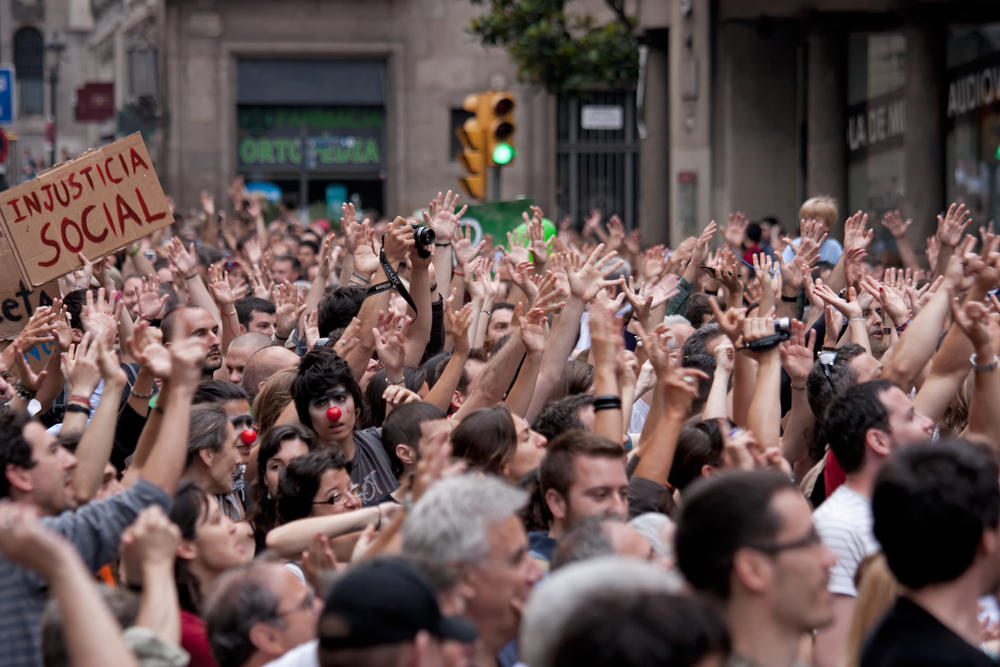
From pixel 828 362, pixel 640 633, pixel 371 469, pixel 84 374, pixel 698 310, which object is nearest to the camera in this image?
pixel 640 633

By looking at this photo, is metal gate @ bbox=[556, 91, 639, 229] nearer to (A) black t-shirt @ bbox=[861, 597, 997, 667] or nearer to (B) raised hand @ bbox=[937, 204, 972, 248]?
(B) raised hand @ bbox=[937, 204, 972, 248]

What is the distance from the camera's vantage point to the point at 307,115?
3112cm

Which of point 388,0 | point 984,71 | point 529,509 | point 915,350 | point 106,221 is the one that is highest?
point 388,0

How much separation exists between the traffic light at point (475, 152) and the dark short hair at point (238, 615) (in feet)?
29.7

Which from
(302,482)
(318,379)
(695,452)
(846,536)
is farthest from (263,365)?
(846,536)

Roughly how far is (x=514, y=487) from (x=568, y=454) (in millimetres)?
293

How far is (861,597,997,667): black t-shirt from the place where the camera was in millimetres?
2914

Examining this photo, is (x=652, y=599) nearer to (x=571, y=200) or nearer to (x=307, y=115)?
(x=571, y=200)

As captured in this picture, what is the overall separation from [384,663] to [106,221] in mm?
5405

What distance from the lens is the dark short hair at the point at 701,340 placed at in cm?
661

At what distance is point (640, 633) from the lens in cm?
251

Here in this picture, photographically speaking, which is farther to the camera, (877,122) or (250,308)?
(877,122)

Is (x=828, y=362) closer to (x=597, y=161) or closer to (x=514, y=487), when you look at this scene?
(x=514, y=487)

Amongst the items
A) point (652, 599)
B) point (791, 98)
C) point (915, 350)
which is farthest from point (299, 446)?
point (791, 98)
